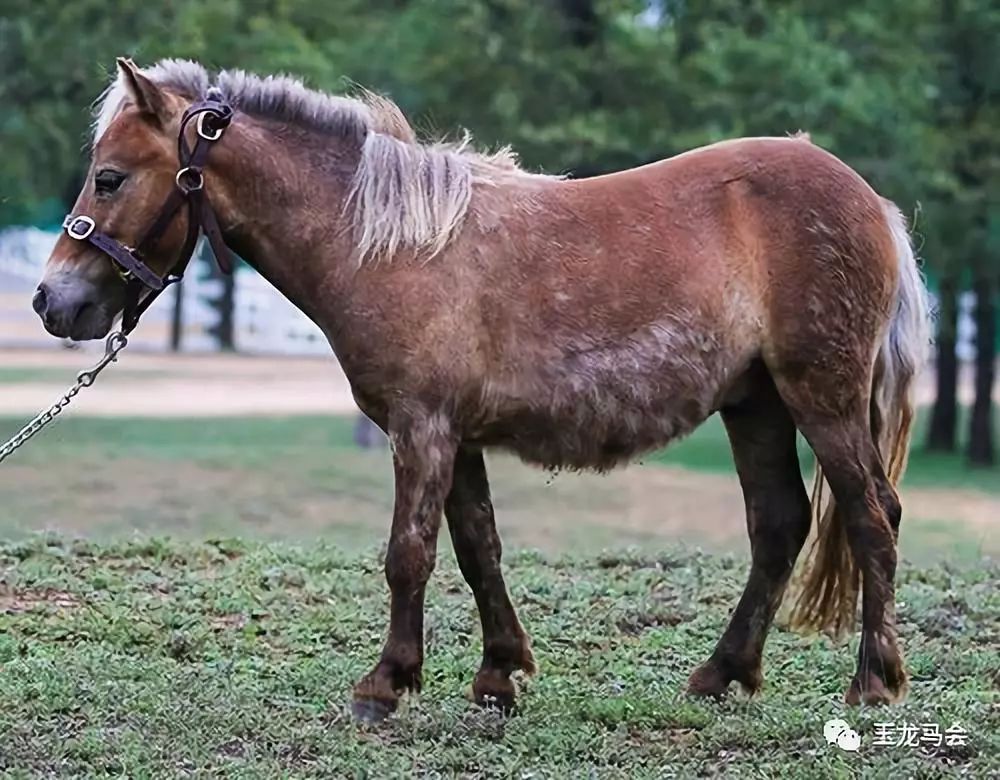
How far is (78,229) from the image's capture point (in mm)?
4375

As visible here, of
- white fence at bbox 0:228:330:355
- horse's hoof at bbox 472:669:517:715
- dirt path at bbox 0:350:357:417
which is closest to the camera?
horse's hoof at bbox 472:669:517:715

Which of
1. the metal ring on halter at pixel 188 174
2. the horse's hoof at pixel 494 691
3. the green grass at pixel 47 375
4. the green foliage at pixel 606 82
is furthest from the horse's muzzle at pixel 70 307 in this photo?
the green grass at pixel 47 375

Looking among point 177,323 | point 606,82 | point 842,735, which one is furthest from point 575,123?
point 177,323

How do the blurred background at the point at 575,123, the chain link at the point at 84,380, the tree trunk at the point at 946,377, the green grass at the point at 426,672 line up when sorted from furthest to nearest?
the tree trunk at the point at 946,377
the blurred background at the point at 575,123
the chain link at the point at 84,380
the green grass at the point at 426,672

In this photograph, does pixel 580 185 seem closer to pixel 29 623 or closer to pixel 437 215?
pixel 437 215

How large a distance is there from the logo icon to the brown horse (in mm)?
333

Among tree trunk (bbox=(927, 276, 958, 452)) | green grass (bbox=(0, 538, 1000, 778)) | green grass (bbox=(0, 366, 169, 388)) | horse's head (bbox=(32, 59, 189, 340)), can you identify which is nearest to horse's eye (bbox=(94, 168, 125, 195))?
horse's head (bbox=(32, 59, 189, 340))

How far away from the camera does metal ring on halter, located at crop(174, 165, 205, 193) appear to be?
442 centimetres

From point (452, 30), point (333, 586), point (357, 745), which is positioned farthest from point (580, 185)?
point (452, 30)

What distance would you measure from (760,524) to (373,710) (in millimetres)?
1439

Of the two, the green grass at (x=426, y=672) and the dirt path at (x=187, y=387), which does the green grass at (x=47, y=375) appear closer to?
the dirt path at (x=187, y=387)

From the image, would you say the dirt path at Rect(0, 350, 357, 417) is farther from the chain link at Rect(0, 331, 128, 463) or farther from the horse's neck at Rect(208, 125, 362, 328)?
the horse's neck at Rect(208, 125, 362, 328)

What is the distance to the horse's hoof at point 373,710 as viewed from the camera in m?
4.49

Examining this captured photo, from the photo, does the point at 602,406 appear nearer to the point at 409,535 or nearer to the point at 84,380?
the point at 409,535
